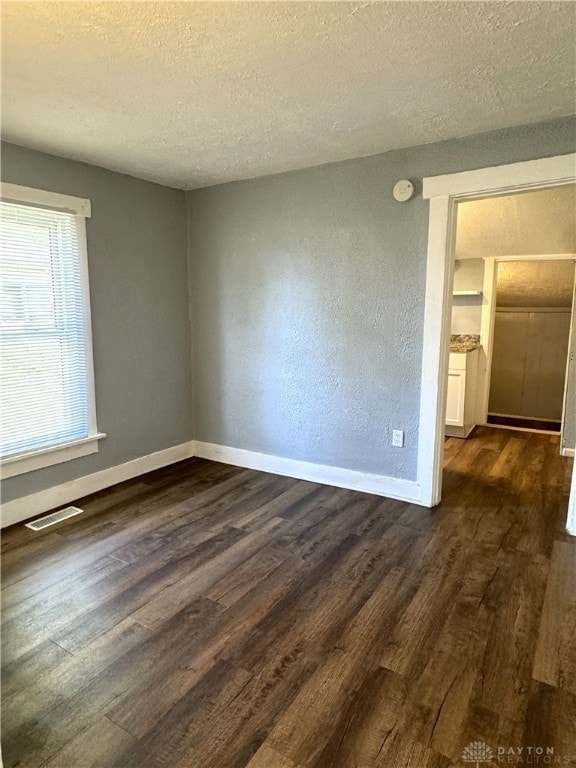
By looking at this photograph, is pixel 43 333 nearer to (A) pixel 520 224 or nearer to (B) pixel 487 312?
(A) pixel 520 224

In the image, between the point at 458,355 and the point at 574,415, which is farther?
the point at 458,355

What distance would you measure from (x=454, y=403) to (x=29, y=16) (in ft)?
14.6

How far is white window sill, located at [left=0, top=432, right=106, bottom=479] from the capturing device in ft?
9.19

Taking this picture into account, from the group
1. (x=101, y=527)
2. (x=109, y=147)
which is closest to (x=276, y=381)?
(x=101, y=527)

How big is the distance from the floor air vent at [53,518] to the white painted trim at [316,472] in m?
1.32

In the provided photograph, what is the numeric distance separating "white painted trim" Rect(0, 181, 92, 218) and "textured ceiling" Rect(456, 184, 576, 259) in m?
3.13

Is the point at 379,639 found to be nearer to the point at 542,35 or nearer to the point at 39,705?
the point at 39,705

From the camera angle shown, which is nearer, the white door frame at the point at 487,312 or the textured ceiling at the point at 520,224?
the textured ceiling at the point at 520,224

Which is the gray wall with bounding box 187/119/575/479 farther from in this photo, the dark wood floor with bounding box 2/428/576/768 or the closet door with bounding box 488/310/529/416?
the closet door with bounding box 488/310/529/416

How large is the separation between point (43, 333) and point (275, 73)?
212 cm

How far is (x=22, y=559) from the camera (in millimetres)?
Answer: 2447

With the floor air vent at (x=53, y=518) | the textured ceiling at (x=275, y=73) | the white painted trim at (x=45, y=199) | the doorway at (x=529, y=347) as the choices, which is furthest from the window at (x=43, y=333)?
the doorway at (x=529, y=347)

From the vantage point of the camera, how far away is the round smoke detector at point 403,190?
286cm

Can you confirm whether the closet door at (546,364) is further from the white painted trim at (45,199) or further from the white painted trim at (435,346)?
the white painted trim at (45,199)
